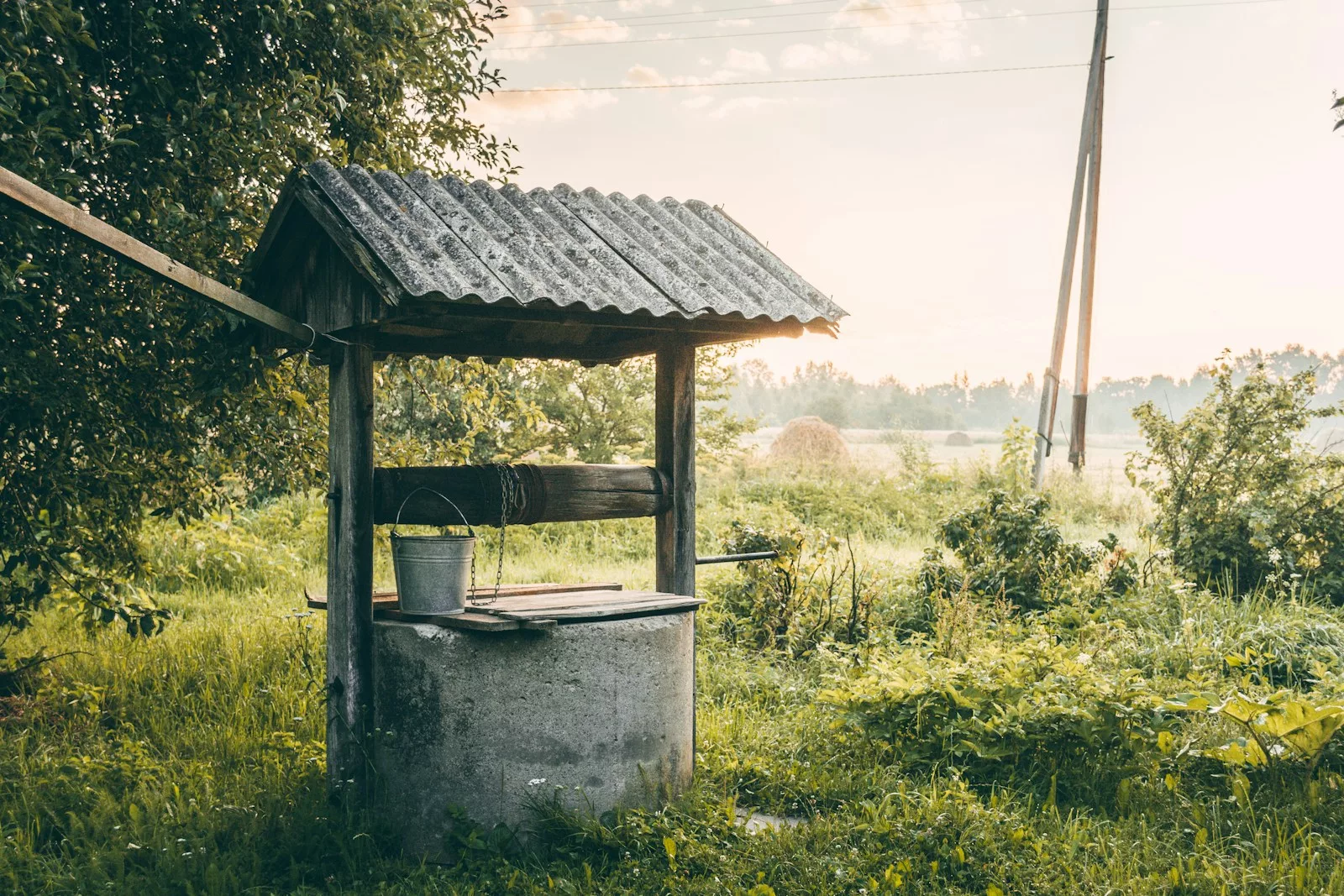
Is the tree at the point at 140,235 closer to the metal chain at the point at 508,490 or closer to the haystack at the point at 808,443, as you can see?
the metal chain at the point at 508,490

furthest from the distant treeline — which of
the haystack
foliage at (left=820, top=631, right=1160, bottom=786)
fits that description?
foliage at (left=820, top=631, right=1160, bottom=786)

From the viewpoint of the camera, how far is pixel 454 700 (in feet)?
14.7

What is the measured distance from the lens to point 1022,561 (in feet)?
28.6

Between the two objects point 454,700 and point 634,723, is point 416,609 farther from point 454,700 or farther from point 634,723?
point 634,723

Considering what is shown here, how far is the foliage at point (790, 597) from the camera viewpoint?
8305 mm

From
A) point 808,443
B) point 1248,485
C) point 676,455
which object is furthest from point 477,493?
point 808,443

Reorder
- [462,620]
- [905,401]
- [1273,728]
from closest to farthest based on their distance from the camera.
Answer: [462,620] → [1273,728] → [905,401]

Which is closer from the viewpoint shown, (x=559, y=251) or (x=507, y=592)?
(x=559, y=251)

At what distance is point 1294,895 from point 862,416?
2283 inches

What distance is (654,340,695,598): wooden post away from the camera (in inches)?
217

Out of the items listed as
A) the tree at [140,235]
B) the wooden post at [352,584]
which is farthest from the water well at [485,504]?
the tree at [140,235]

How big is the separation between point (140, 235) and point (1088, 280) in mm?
13987

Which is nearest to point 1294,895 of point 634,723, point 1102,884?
point 1102,884

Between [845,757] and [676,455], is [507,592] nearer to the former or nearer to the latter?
[676,455]
